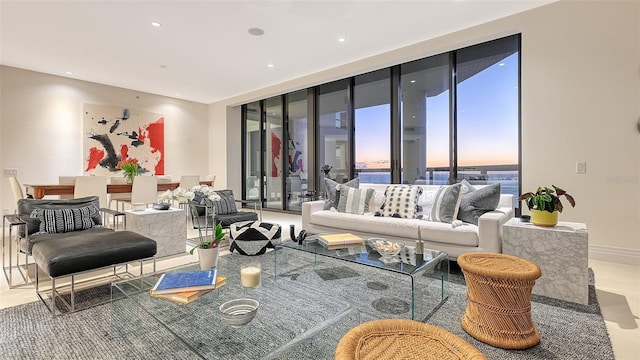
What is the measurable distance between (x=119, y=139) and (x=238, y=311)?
262 inches

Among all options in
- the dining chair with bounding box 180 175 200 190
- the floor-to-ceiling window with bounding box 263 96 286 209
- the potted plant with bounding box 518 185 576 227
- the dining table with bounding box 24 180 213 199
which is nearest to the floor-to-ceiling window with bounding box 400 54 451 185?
the potted plant with bounding box 518 185 576 227

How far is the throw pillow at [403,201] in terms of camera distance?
3498 millimetres

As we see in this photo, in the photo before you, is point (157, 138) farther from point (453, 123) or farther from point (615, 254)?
point (615, 254)

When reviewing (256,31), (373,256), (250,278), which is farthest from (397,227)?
(256,31)

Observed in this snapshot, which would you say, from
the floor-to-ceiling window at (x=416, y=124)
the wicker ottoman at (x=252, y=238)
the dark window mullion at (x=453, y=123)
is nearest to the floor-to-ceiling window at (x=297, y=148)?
the floor-to-ceiling window at (x=416, y=124)

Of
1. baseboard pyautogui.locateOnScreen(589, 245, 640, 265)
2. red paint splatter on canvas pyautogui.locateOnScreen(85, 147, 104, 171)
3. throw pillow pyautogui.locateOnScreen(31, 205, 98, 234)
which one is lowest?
baseboard pyautogui.locateOnScreen(589, 245, 640, 265)

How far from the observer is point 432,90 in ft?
15.7

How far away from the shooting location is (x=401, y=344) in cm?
105

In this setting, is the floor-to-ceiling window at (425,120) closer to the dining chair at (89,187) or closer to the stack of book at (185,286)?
the stack of book at (185,286)

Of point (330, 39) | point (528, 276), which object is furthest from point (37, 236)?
point (330, 39)

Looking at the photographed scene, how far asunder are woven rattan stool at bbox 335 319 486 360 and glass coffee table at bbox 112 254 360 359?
1.32 feet

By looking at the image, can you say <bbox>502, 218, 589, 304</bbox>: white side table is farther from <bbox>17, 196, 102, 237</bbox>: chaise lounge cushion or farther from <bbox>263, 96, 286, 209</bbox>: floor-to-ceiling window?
<bbox>263, 96, 286, 209</bbox>: floor-to-ceiling window

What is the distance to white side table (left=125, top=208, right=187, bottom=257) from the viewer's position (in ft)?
10.9

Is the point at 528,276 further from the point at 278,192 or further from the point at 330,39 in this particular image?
the point at 278,192
